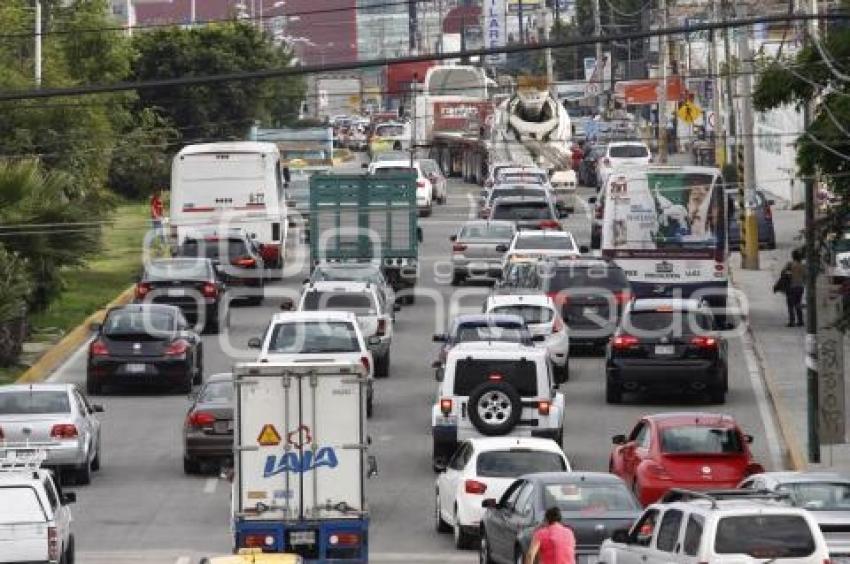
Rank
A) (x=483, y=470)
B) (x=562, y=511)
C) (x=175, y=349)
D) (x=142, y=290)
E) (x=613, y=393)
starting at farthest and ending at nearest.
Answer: (x=142, y=290), (x=175, y=349), (x=613, y=393), (x=483, y=470), (x=562, y=511)

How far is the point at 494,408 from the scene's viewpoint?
3603 cm

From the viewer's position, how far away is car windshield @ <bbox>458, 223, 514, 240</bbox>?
6024cm

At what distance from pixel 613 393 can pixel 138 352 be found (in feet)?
25.0

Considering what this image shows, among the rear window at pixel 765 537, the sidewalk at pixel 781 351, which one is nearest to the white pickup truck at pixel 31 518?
the rear window at pixel 765 537

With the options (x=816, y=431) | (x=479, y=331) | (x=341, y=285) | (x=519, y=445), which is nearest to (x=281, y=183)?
(x=341, y=285)

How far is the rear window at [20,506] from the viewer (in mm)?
26609

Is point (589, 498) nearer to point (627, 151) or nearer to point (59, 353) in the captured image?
point (59, 353)

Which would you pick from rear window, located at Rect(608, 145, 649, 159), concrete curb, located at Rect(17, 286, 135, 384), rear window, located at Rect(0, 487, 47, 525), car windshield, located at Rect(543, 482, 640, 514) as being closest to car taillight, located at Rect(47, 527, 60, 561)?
rear window, located at Rect(0, 487, 47, 525)

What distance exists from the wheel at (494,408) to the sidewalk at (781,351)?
397 centimetres

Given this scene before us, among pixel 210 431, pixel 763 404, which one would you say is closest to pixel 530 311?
pixel 763 404

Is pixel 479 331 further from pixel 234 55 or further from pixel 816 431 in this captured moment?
pixel 234 55

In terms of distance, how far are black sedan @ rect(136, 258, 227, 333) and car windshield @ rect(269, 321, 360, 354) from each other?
948 centimetres

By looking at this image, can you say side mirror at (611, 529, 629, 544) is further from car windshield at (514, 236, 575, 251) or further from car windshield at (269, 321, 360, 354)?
car windshield at (514, 236, 575, 251)

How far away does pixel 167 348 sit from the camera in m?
44.0
